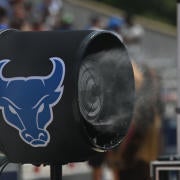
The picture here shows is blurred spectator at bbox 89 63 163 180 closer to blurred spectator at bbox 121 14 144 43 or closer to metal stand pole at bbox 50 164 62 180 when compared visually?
blurred spectator at bbox 121 14 144 43

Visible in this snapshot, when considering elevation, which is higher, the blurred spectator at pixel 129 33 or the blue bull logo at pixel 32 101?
the blurred spectator at pixel 129 33

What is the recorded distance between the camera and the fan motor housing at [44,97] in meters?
3.34

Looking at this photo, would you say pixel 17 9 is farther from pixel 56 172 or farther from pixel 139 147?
pixel 56 172

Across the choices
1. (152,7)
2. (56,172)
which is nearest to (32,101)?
(56,172)

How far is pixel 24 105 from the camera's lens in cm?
340

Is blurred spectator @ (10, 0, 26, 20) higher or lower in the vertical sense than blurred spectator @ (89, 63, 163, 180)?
higher

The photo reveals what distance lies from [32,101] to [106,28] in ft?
21.0

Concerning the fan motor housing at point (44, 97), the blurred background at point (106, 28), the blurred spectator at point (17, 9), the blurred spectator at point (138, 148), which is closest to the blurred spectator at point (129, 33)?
the blurred background at point (106, 28)

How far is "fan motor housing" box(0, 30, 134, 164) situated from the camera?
11.0ft

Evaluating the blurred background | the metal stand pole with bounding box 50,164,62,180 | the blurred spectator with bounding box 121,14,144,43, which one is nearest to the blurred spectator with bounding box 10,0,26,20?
the blurred background

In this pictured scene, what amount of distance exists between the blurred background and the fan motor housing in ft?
2.96

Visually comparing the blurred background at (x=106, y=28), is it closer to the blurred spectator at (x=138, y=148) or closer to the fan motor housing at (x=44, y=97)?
the blurred spectator at (x=138, y=148)

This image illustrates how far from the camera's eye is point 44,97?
3361mm

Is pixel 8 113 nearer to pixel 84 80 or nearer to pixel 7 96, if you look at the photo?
A: pixel 7 96
